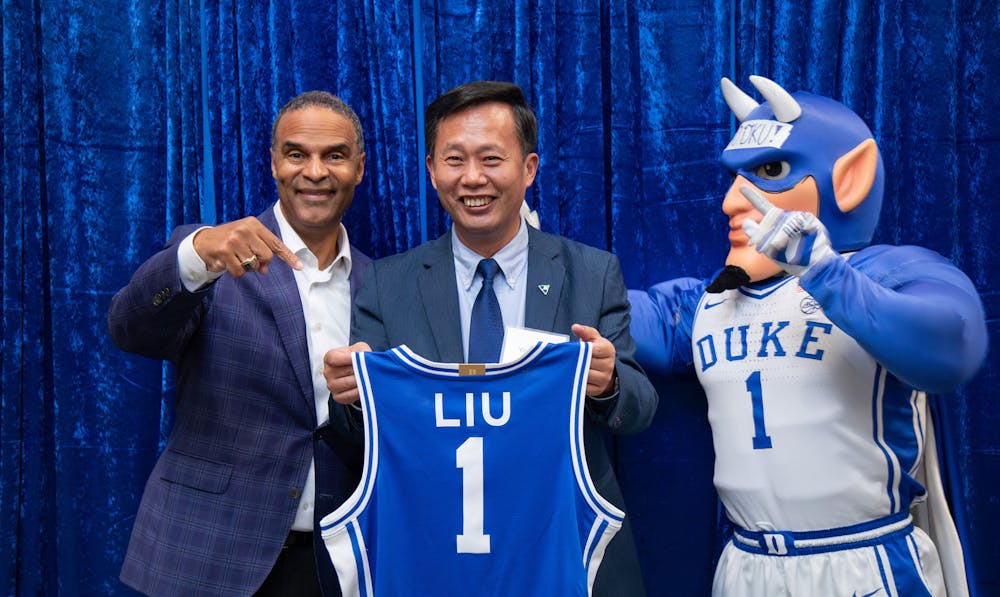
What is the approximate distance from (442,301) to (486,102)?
0.49 meters

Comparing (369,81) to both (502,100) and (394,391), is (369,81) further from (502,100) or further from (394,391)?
(394,391)

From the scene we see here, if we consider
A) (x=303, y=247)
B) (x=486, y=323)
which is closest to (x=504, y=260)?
(x=486, y=323)

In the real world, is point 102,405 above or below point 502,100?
below

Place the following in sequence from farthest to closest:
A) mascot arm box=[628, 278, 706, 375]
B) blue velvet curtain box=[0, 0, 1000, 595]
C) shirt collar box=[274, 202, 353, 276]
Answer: blue velvet curtain box=[0, 0, 1000, 595]
mascot arm box=[628, 278, 706, 375]
shirt collar box=[274, 202, 353, 276]

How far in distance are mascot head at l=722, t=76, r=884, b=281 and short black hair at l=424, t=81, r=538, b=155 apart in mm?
509

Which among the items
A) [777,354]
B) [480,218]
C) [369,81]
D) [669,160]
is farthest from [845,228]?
[369,81]

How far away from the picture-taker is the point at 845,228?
2.16 m

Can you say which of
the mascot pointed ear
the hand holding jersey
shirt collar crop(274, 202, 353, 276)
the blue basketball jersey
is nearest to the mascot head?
the mascot pointed ear

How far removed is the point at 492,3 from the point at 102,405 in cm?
167

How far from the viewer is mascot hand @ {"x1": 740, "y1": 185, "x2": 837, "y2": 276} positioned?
1836 mm

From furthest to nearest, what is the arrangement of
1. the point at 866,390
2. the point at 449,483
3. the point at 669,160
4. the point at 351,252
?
the point at 669,160 → the point at 351,252 → the point at 866,390 → the point at 449,483

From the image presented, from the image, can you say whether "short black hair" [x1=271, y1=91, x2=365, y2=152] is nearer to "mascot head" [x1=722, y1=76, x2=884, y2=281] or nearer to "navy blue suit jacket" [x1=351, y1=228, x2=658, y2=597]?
"navy blue suit jacket" [x1=351, y1=228, x2=658, y2=597]

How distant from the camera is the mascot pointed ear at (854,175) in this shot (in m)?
2.12

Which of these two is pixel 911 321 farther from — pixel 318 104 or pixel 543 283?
pixel 318 104
